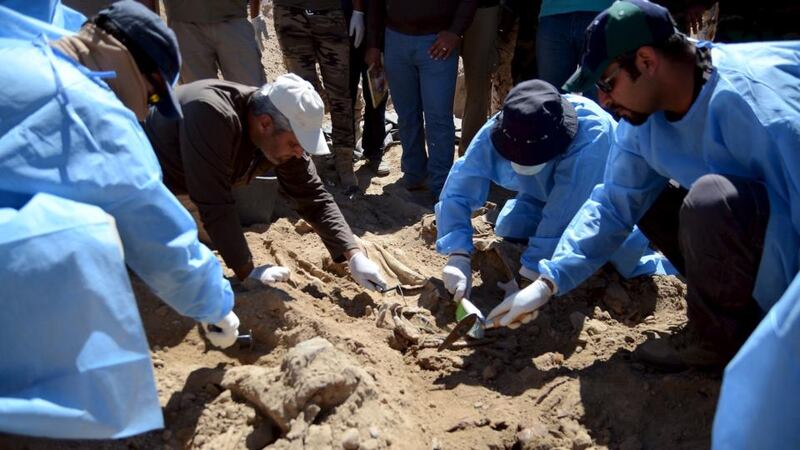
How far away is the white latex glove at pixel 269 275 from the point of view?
3.53 metres

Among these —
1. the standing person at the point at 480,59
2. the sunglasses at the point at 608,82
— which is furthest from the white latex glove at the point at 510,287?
the standing person at the point at 480,59

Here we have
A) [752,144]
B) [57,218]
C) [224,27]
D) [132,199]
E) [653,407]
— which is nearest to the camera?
[57,218]

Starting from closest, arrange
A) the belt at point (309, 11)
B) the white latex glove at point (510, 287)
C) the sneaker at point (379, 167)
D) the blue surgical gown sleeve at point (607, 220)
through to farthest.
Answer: the blue surgical gown sleeve at point (607, 220)
the white latex glove at point (510, 287)
the belt at point (309, 11)
the sneaker at point (379, 167)

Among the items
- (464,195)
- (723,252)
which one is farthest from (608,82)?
(464,195)

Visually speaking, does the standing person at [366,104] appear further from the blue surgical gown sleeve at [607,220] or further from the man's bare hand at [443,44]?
the blue surgical gown sleeve at [607,220]

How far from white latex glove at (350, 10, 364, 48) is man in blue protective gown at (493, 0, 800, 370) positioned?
277 cm

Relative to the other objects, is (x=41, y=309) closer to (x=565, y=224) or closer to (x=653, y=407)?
(x=653, y=407)

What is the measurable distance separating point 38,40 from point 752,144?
2180mm

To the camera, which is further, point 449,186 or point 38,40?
point 449,186

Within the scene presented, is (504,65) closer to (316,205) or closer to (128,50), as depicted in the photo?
(316,205)

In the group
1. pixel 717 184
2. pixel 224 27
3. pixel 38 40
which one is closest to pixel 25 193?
pixel 38 40

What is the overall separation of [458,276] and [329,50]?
7.34 ft

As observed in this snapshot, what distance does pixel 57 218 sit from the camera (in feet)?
6.81

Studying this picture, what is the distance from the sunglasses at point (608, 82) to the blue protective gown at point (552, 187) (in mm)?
879
